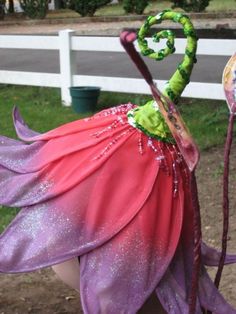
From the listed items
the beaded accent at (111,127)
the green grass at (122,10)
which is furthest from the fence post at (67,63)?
the green grass at (122,10)

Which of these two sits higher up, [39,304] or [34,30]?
[39,304]

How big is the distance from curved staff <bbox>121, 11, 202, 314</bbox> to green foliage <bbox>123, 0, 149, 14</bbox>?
888 inches

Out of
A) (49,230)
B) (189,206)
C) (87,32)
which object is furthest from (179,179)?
(87,32)

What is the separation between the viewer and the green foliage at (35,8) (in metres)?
24.3

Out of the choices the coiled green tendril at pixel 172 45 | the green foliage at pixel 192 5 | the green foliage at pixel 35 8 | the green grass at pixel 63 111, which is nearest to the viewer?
the coiled green tendril at pixel 172 45

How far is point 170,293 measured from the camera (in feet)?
7.11

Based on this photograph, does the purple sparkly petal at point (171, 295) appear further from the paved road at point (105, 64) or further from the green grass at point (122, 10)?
the green grass at point (122, 10)

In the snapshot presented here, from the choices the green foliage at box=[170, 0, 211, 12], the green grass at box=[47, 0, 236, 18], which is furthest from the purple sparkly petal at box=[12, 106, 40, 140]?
the green grass at box=[47, 0, 236, 18]

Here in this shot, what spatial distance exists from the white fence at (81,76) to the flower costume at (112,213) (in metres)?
5.47

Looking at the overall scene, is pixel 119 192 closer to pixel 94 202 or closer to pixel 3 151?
pixel 94 202

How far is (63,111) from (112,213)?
6.21m

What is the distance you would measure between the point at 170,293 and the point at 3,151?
70 cm

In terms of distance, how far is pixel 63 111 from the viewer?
27.1 feet

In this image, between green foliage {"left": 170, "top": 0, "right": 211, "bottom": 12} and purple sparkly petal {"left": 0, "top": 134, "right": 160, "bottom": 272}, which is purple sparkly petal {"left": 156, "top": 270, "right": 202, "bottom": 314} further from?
green foliage {"left": 170, "top": 0, "right": 211, "bottom": 12}
